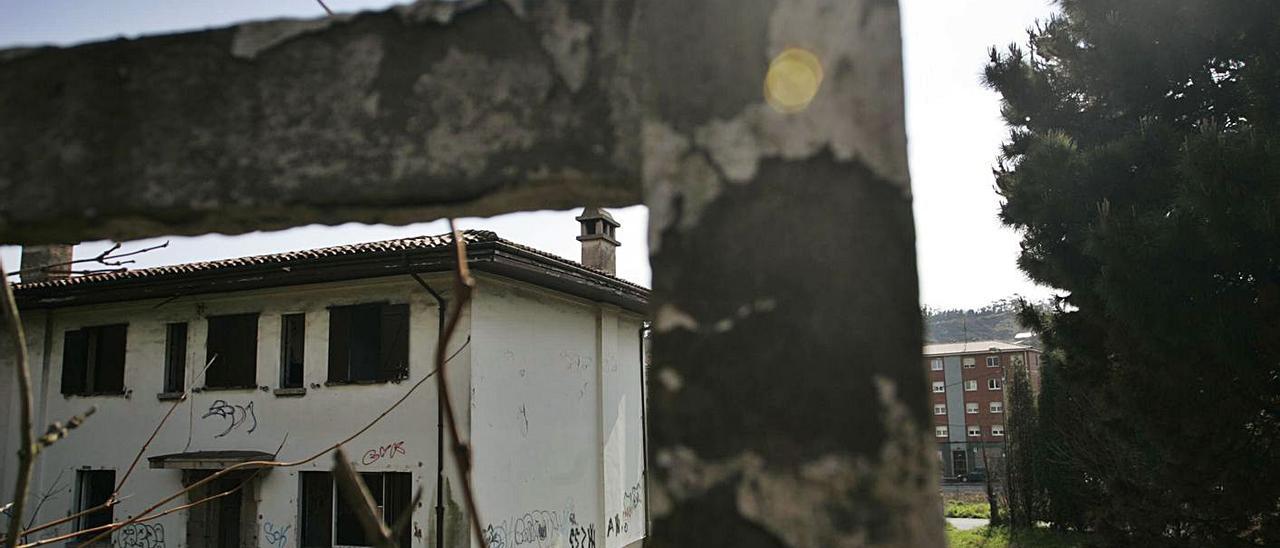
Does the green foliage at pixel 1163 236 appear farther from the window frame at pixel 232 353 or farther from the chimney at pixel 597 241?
the window frame at pixel 232 353

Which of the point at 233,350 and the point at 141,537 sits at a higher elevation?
the point at 233,350

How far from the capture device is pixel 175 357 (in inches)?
486

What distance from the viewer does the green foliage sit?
7.33 m

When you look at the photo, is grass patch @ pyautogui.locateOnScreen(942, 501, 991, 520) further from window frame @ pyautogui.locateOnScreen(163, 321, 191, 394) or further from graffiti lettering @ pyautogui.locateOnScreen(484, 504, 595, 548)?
window frame @ pyautogui.locateOnScreen(163, 321, 191, 394)

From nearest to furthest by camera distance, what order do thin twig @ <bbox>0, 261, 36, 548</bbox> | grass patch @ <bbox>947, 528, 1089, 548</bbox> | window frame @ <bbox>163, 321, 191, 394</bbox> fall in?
1. thin twig @ <bbox>0, 261, 36, 548</bbox>
2. window frame @ <bbox>163, 321, 191, 394</bbox>
3. grass patch @ <bbox>947, 528, 1089, 548</bbox>

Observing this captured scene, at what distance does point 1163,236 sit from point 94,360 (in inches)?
528

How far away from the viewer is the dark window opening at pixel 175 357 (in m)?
12.2

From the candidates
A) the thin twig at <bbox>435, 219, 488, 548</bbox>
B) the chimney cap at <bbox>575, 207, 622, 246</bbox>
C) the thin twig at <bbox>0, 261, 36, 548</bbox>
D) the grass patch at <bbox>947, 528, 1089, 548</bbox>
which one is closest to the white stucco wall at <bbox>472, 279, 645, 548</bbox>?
the chimney cap at <bbox>575, 207, 622, 246</bbox>

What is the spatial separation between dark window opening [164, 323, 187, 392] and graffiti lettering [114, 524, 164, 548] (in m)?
1.79

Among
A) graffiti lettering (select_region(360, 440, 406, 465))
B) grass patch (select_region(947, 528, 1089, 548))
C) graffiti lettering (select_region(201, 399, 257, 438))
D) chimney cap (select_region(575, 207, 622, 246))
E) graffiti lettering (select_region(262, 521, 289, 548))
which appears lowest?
grass patch (select_region(947, 528, 1089, 548))

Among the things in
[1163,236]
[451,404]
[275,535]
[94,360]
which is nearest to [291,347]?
[275,535]

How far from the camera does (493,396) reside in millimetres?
10664

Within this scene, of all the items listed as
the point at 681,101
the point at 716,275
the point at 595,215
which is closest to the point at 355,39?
the point at 681,101

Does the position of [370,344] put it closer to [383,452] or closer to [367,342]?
[367,342]
